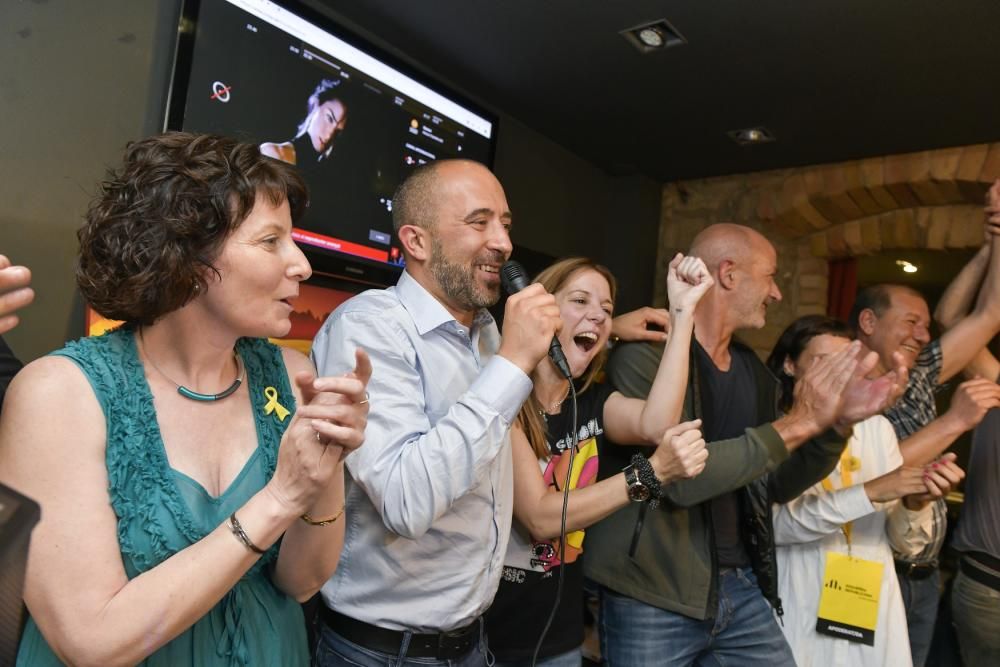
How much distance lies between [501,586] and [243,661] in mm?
685

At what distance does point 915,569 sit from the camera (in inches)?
92.0

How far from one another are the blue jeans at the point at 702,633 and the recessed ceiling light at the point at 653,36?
1939 mm

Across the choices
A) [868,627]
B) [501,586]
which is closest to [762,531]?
[868,627]

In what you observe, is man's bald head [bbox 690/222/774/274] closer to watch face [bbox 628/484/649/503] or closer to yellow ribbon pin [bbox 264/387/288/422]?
watch face [bbox 628/484/649/503]

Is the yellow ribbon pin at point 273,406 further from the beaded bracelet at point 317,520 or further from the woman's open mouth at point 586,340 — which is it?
the woman's open mouth at point 586,340

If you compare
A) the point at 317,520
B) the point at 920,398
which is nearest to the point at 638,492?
the point at 317,520

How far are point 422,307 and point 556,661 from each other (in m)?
0.83

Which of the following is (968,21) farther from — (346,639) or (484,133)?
(346,639)

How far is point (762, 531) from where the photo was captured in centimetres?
189

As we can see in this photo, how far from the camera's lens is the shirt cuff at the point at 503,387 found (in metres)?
1.09

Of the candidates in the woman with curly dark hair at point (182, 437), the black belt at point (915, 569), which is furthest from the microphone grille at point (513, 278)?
the black belt at point (915, 569)

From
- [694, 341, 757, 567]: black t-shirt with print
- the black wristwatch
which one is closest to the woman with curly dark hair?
the black wristwatch

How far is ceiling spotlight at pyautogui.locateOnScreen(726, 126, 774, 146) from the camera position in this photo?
362 centimetres

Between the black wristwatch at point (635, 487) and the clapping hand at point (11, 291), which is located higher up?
the clapping hand at point (11, 291)
